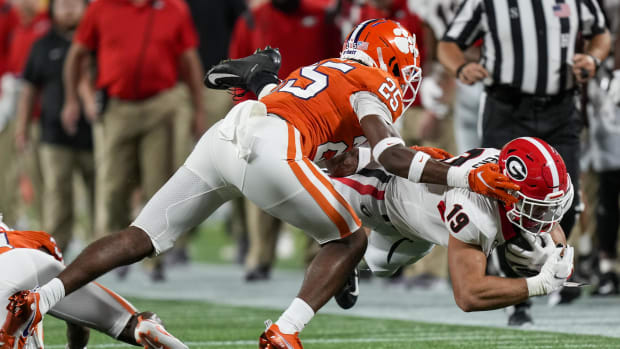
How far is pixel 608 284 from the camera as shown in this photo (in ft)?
21.3

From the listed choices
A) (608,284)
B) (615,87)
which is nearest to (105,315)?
(615,87)

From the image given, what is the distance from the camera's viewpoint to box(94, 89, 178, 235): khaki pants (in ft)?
25.4

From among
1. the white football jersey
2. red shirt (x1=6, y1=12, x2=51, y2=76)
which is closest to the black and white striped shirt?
the white football jersey

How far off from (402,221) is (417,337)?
679 millimetres

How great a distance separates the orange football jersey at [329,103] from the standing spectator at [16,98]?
569 centimetres

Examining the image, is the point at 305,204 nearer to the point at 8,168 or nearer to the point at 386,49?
the point at 386,49

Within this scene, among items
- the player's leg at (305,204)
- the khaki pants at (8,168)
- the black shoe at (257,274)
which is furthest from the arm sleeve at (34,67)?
the player's leg at (305,204)

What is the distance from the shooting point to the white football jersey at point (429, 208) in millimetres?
3930

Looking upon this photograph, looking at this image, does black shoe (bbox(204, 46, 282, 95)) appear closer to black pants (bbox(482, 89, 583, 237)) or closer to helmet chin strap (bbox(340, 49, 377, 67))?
helmet chin strap (bbox(340, 49, 377, 67))

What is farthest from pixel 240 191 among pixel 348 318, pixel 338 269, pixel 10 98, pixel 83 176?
pixel 10 98

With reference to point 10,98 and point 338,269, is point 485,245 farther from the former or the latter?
point 10,98

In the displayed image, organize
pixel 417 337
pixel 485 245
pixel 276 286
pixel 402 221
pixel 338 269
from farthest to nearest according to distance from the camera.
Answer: pixel 276 286 → pixel 417 337 → pixel 402 221 → pixel 485 245 → pixel 338 269

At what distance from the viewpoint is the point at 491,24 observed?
5.35 m

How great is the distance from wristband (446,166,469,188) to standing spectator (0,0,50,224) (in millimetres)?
6168
